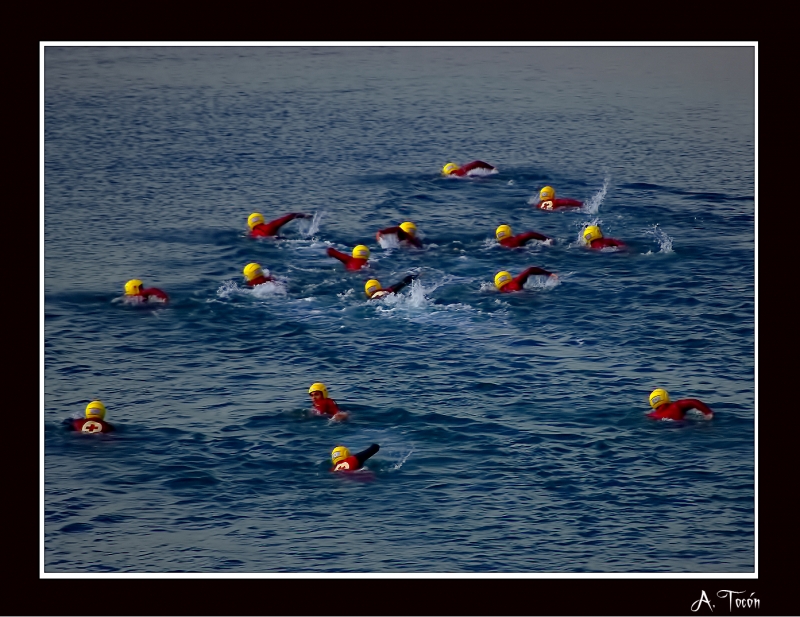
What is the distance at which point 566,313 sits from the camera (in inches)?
1751

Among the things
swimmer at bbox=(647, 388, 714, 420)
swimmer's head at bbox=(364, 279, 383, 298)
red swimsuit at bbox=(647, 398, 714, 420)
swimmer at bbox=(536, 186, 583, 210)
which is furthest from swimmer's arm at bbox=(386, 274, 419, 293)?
red swimsuit at bbox=(647, 398, 714, 420)

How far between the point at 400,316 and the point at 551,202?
11.1m

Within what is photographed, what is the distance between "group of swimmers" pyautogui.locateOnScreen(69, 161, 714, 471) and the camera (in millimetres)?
37656

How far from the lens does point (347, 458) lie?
35.8 m

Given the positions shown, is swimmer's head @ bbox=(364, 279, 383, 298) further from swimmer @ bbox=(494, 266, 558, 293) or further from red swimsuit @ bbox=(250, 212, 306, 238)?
red swimsuit @ bbox=(250, 212, 306, 238)

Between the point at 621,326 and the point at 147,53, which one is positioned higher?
the point at 147,53

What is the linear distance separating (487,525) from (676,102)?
110 feet

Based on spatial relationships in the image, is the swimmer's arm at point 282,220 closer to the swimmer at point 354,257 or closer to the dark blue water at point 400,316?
the dark blue water at point 400,316

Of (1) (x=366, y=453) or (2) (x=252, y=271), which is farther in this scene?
(2) (x=252, y=271)

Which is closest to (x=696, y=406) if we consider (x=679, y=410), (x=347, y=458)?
(x=679, y=410)

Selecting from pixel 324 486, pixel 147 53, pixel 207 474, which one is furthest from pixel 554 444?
pixel 147 53

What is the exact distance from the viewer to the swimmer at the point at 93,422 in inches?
1479

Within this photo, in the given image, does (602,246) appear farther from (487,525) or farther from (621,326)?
(487,525)

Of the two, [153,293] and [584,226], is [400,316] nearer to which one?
[153,293]
